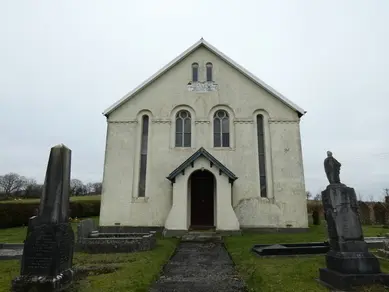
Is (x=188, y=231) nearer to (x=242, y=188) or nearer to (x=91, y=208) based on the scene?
(x=242, y=188)

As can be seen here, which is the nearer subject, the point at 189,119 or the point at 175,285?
the point at 175,285

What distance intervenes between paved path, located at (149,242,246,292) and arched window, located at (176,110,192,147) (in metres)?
8.90

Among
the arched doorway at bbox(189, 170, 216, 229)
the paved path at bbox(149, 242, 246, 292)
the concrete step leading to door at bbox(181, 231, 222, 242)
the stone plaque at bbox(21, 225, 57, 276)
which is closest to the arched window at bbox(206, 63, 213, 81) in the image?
the arched doorway at bbox(189, 170, 216, 229)

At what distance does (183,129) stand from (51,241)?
1398cm

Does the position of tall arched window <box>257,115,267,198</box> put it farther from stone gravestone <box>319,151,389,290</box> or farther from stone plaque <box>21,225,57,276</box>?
stone plaque <box>21,225,57,276</box>

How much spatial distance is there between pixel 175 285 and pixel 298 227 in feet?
42.8

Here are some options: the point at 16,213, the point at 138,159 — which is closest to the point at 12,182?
the point at 16,213

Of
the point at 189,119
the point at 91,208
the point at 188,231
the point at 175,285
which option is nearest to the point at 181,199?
the point at 188,231

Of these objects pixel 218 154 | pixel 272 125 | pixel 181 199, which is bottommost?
pixel 181 199

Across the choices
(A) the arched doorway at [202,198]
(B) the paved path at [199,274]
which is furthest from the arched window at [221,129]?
(B) the paved path at [199,274]

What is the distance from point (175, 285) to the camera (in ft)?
21.6

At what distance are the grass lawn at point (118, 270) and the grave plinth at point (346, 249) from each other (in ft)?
14.2

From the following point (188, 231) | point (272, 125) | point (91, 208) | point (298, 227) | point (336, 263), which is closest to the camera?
point (336, 263)

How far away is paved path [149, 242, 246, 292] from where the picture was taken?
639 cm
